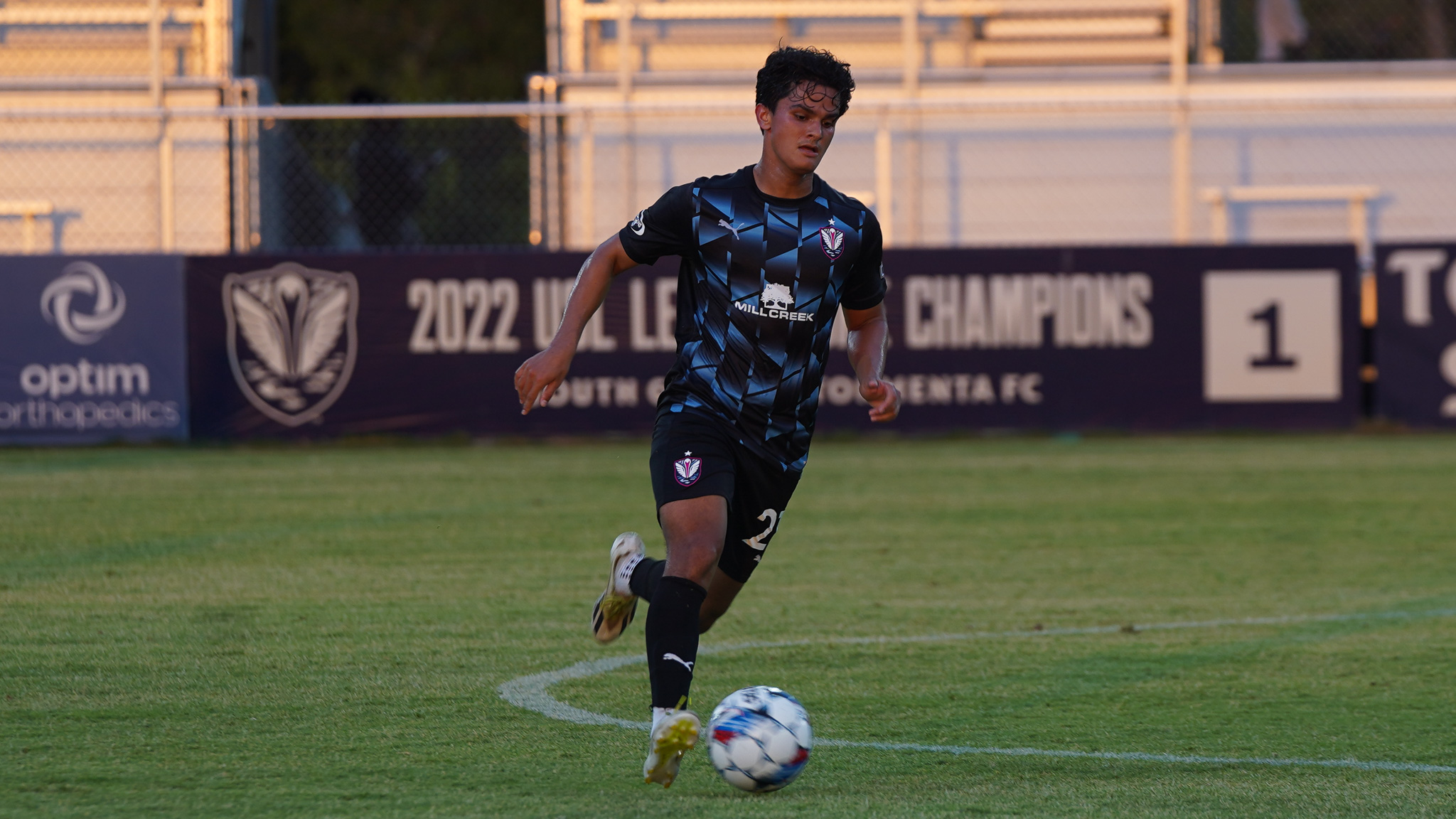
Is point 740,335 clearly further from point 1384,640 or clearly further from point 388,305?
point 388,305

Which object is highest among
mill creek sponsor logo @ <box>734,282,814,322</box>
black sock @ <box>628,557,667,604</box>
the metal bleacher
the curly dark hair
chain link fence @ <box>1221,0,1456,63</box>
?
chain link fence @ <box>1221,0,1456,63</box>

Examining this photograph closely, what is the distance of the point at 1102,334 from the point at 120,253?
8420 mm

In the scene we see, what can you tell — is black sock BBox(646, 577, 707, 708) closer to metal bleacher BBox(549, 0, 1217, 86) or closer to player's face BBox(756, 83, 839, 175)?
player's face BBox(756, 83, 839, 175)

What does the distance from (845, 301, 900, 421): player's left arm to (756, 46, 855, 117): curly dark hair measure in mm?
638

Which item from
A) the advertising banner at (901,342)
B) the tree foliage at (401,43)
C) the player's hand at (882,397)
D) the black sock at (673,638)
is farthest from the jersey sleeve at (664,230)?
the tree foliage at (401,43)

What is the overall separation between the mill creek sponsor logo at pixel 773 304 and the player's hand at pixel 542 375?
488 mm

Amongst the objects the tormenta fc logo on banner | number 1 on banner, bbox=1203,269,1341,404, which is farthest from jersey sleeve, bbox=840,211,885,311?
number 1 on banner, bbox=1203,269,1341,404

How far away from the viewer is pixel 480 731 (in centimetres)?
466

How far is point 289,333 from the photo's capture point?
14.4m

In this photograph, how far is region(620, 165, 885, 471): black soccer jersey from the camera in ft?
14.7

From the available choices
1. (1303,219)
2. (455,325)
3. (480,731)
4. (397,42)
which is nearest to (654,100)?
(455,325)

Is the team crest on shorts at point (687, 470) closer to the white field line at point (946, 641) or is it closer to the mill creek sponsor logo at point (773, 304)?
the mill creek sponsor logo at point (773, 304)

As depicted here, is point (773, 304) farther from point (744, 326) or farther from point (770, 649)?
point (770, 649)

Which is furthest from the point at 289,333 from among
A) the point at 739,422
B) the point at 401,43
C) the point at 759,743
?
the point at 401,43
